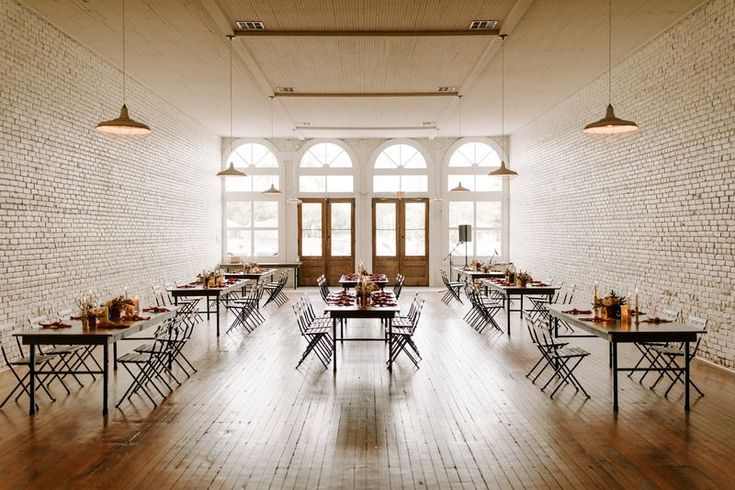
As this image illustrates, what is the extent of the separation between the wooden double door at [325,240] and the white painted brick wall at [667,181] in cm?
750

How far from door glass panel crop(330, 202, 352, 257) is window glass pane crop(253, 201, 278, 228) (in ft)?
6.28

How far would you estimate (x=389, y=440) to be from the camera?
4.82 m

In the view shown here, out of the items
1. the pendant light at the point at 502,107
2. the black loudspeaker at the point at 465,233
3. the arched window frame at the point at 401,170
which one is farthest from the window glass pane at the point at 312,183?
the pendant light at the point at 502,107

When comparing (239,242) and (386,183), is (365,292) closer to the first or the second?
(386,183)

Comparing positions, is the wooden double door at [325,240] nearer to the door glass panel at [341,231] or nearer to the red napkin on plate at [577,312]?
the door glass panel at [341,231]

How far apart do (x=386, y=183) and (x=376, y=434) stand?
1376 centimetres

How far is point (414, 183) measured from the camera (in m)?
18.2

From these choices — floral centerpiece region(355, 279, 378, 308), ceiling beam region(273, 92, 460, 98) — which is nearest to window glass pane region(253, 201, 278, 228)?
ceiling beam region(273, 92, 460, 98)

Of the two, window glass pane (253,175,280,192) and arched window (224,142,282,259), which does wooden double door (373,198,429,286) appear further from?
window glass pane (253,175,280,192)

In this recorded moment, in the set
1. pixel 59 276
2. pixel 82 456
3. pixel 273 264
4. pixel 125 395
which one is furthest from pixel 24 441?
pixel 273 264

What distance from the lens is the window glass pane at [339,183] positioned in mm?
18125

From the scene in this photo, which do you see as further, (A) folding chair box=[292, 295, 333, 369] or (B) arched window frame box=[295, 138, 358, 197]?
(B) arched window frame box=[295, 138, 358, 197]

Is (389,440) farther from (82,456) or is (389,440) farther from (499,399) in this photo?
(82,456)

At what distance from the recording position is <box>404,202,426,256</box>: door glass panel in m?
18.2
